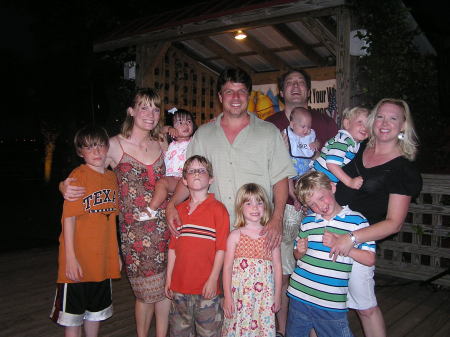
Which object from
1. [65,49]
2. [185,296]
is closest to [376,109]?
[185,296]

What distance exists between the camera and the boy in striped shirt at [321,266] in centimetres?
261

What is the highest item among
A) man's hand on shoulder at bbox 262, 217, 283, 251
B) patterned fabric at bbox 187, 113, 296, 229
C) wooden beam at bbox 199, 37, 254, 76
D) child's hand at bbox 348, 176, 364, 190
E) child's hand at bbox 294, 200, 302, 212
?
wooden beam at bbox 199, 37, 254, 76

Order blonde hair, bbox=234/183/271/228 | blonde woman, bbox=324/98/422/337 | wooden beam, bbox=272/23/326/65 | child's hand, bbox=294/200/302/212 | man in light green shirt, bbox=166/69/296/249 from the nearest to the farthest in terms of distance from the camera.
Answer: blonde woman, bbox=324/98/422/337 → blonde hair, bbox=234/183/271/228 → man in light green shirt, bbox=166/69/296/249 → child's hand, bbox=294/200/302/212 → wooden beam, bbox=272/23/326/65

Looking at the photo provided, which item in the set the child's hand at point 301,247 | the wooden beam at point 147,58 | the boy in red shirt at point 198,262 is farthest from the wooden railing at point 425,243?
the wooden beam at point 147,58

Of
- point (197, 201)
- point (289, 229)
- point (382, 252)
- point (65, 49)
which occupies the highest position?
point (65, 49)

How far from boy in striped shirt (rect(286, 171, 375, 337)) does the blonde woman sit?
91 mm

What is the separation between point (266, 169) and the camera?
2998 mm

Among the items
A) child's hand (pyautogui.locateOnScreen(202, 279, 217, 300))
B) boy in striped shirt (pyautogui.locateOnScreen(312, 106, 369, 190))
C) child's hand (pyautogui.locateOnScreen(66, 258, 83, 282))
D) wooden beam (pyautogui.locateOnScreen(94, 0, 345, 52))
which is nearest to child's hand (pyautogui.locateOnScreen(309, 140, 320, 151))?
boy in striped shirt (pyautogui.locateOnScreen(312, 106, 369, 190))

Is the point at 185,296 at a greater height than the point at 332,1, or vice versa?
the point at 332,1

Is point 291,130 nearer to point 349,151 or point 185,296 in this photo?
point 349,151

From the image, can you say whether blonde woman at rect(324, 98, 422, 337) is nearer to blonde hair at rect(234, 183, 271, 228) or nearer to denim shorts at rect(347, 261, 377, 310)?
denim shorts at rect(347, 261, 377, 310)

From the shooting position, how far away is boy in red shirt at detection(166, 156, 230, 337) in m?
2.78

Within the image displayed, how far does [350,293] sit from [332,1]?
384 cm

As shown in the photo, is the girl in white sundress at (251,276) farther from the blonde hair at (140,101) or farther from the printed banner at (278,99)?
the printed banner at (278,99)
